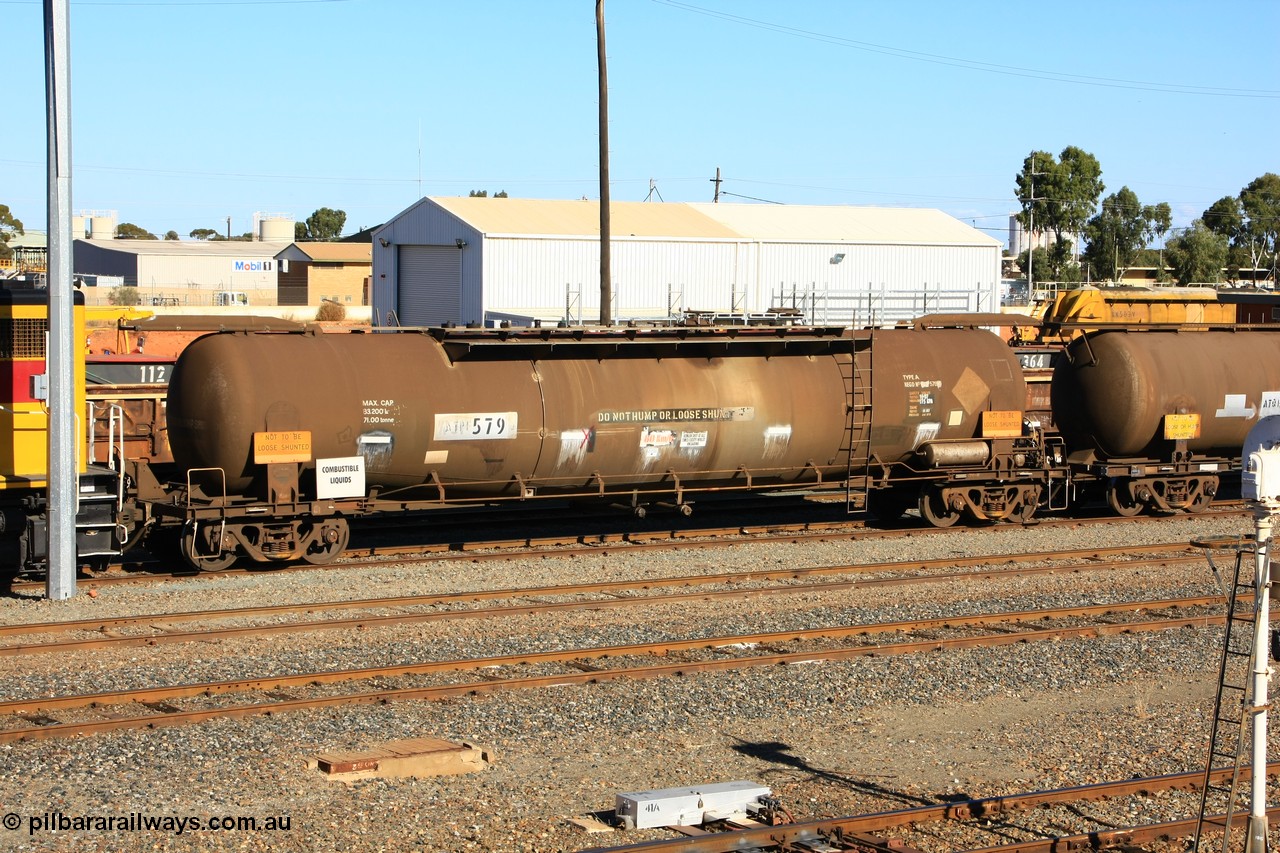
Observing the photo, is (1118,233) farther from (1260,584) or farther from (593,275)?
(1260,584)

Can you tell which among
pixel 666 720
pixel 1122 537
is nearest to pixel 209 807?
pixel 666 720

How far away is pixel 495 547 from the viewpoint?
1861 centimetres

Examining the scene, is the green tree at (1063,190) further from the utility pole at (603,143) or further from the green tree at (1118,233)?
the utility pole at (603,143)

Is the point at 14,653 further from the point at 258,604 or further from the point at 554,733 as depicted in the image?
the point at 554,733

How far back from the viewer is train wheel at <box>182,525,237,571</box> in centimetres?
1606

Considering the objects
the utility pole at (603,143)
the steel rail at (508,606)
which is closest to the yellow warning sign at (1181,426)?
the steel rail at (508,606)

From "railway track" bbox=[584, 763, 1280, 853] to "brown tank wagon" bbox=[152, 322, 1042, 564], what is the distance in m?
9.49

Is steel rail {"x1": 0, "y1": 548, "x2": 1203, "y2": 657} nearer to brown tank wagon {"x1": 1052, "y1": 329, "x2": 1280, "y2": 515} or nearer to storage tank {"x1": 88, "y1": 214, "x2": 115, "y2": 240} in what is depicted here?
brown tank wagon {"x1": 1052, "y1": 329, "x2": 1280, "y2": 515}

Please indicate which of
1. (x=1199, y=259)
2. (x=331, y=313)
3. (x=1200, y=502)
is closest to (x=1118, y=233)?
(x=1199, y=259)

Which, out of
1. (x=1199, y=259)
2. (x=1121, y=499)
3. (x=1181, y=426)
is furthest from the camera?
(x=1199, y=259)

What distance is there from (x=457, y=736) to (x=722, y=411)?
911 cm

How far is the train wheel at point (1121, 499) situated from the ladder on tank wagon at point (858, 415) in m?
5.06

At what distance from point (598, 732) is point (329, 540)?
778cm

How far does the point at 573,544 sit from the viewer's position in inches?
750
